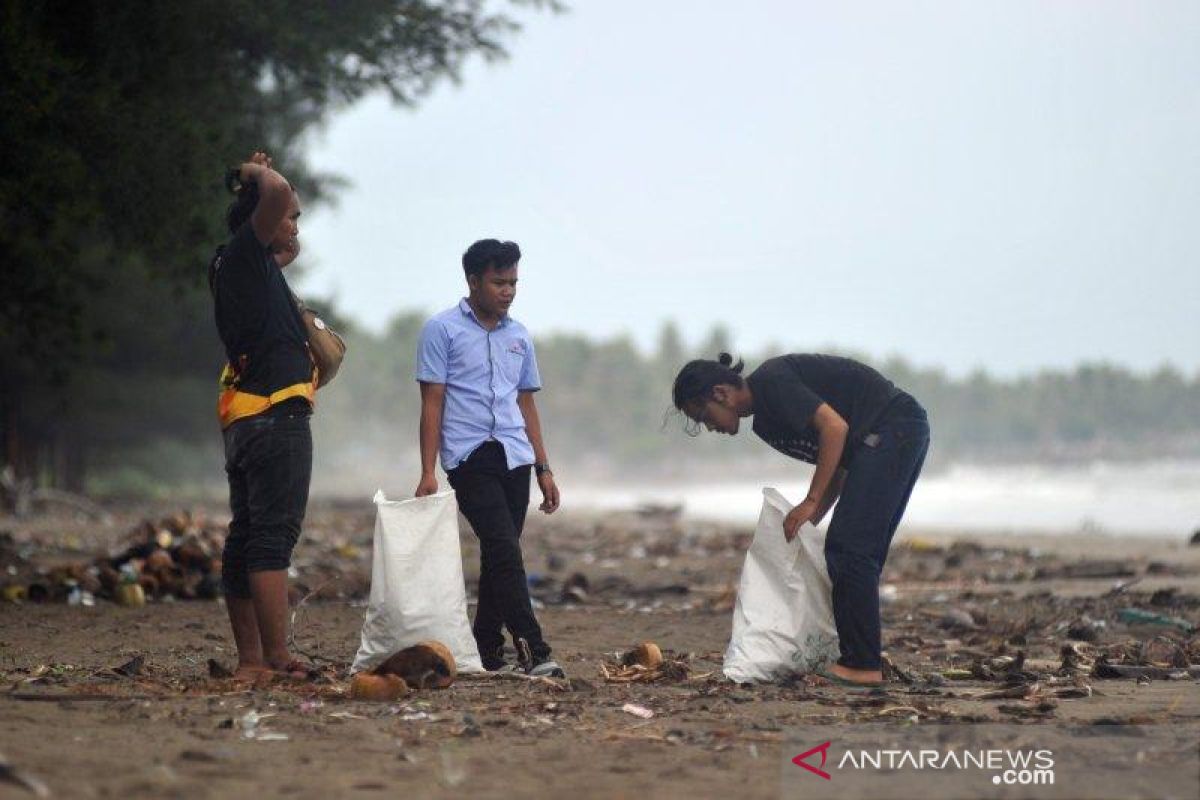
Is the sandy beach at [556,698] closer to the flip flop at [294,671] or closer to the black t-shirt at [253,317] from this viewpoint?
the flip flop at [294,671]

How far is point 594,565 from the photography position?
14844mm

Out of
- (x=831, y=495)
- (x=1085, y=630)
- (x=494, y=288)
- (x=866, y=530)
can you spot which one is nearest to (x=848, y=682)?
(x=866, y=530)

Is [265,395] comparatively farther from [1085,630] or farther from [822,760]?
[1085,630]

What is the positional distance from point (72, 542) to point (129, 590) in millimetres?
6681

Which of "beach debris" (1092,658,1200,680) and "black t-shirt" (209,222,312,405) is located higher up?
"black t-shirt" (209,222,312,405)

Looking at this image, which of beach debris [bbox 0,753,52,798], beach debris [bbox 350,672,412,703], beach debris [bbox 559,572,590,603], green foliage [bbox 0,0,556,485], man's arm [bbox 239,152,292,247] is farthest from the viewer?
beach debris [bbox 559,572,590,603]

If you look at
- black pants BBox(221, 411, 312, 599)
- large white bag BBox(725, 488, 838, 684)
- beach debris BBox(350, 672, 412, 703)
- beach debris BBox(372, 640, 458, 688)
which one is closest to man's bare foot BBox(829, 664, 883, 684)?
large white bag BBox(725, 488, 838, 684)

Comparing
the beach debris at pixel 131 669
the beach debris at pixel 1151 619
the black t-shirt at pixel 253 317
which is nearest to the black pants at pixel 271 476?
the black t-shirt at pixel 253 317

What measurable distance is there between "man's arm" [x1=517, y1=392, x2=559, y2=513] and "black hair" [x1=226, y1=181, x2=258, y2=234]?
1.54 meters

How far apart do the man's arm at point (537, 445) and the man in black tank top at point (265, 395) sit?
119cm

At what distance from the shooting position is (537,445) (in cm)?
670

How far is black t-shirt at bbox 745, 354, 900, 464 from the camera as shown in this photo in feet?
20.1

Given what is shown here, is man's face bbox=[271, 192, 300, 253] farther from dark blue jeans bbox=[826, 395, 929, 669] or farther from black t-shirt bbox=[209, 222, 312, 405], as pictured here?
dark blue jeans bbox=[826, 395, 929, 669]

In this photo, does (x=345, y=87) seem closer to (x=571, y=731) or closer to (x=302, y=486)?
(x=302, y=486)
